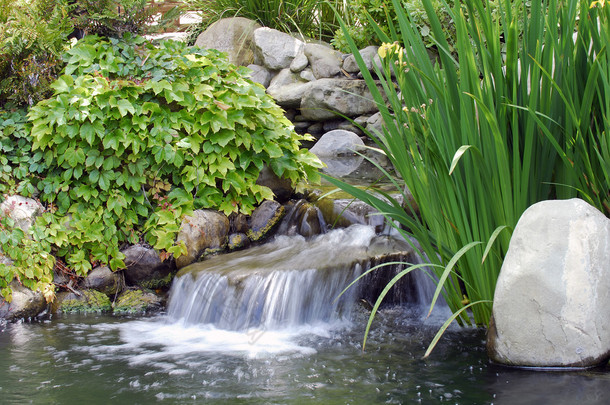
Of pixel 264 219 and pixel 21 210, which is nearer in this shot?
pixel 21 210

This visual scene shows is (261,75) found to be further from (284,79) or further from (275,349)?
(275,349)

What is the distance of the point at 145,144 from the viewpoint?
501 centimetres

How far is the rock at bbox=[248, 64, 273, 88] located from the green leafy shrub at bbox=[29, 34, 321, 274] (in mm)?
3965

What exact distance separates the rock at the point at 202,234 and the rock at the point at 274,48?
4.81 metres

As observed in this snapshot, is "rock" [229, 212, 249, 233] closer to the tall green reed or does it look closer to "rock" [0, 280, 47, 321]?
"rock" [0, 280, 47, 321]

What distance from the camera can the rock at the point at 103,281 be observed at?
4832mm

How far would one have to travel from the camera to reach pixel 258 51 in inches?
377

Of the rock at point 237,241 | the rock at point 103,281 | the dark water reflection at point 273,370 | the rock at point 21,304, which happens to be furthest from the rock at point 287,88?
the dark water reflection at point 273,370

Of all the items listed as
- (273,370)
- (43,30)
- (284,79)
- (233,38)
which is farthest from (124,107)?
(233,38)

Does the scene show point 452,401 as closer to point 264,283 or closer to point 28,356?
point 264,283

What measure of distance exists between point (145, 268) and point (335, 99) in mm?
4380

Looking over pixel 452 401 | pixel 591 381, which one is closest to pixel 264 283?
pixel 452 401

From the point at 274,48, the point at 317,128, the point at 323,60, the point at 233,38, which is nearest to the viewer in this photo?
the point at 317,128

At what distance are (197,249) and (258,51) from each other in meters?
5.34
